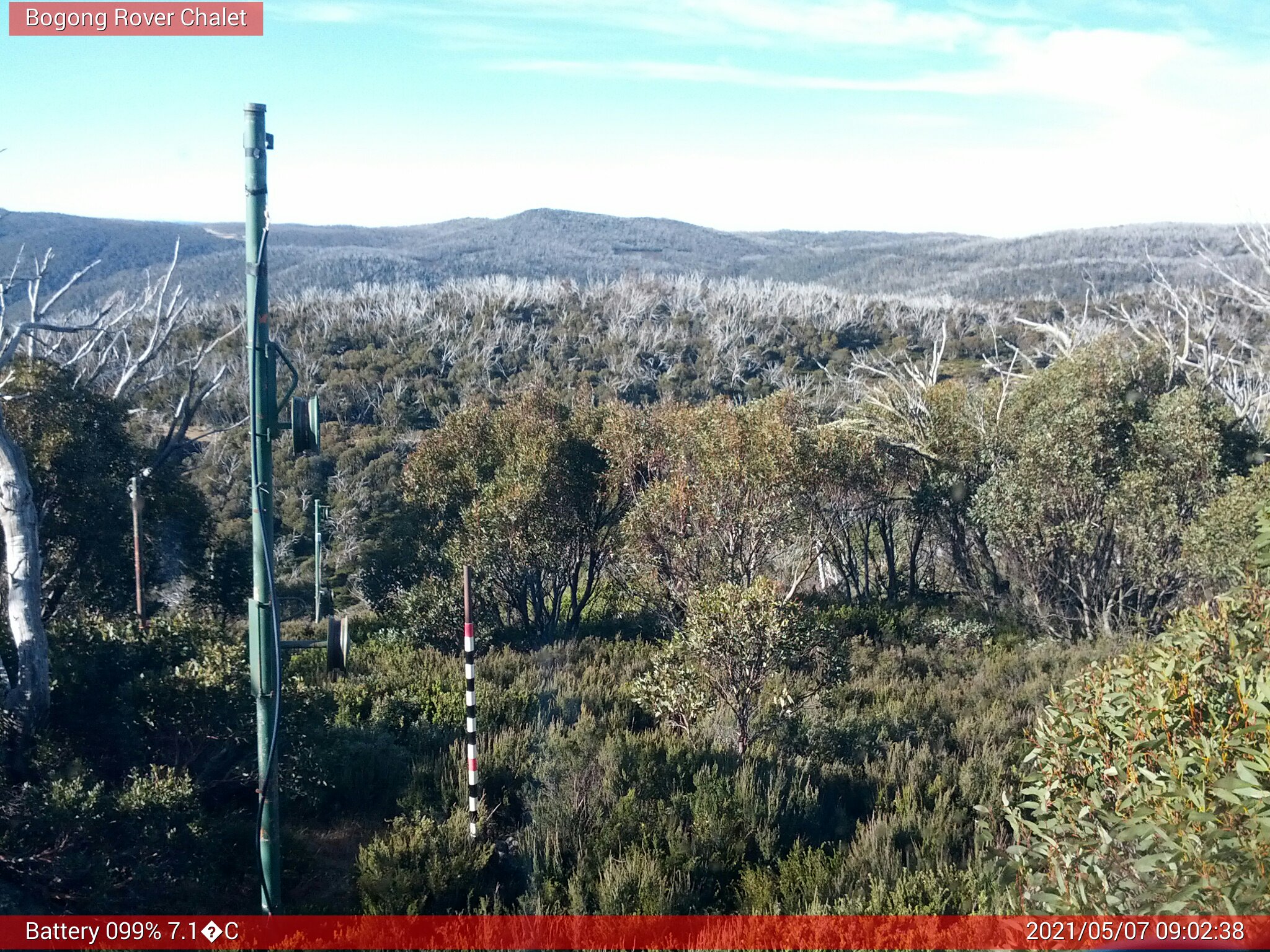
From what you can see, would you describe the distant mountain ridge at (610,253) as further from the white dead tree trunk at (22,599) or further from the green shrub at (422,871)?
the green shrub at (422,871)

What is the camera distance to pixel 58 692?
6.27m

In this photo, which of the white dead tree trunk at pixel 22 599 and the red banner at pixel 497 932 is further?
the white dead tree trunk at pixel 22 599

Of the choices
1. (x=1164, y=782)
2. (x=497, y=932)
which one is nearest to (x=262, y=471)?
(x=497, y=932)

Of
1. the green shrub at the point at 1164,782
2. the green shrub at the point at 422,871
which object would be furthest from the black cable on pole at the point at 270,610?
the green shrub at the point at 1164,782

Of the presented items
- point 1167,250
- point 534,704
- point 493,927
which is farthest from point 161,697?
point 1167,250

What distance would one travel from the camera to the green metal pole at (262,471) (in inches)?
171

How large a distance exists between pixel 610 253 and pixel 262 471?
310ft

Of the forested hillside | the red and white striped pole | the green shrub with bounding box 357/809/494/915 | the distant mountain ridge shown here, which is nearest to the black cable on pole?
the green shrub with bounding box 357/809/494/915

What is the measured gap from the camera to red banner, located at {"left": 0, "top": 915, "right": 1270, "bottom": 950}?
14.3 ft

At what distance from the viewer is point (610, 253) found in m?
96.2

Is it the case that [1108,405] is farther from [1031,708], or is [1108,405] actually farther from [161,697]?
[161,697]

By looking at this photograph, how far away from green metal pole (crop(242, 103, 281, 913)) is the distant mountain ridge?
150ft

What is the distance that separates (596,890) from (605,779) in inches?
46.4

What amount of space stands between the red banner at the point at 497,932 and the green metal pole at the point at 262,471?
270mm
